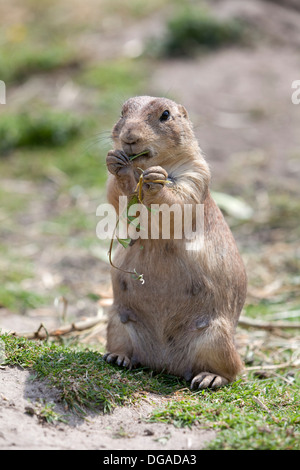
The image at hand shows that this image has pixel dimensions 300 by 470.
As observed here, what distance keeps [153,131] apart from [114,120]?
24.4 ft

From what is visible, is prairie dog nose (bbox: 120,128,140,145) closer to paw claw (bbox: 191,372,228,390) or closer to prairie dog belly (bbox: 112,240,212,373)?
prairie dog belly (bbox: 112,240,212,373)

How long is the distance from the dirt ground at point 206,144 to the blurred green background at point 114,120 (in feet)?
→ 0.11

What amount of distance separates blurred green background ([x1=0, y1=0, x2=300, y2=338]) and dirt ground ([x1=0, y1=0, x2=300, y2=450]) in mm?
34

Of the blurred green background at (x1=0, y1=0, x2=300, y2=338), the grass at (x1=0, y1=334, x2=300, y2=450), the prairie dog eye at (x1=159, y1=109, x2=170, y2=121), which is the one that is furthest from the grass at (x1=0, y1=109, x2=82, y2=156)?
the grass at (x1=0, y1=334, x2=300, y2=450)

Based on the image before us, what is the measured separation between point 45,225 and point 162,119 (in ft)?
16.4

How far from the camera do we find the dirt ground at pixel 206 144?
3.91 meters

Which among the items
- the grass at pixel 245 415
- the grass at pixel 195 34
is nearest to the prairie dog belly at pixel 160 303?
the grass at pixel 245 415

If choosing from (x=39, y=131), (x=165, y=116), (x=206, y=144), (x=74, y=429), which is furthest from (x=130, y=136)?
(x=39, y=131)

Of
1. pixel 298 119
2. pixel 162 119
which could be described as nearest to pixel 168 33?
pixel 298 119

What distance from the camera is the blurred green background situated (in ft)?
27.3

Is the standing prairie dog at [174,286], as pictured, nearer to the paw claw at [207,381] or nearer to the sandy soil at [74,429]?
the paw claw at [207,381]

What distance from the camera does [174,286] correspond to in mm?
4836

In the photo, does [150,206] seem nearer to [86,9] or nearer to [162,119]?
[162,119]

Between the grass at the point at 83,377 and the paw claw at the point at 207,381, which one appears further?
the paw claw at the point at 207,381
